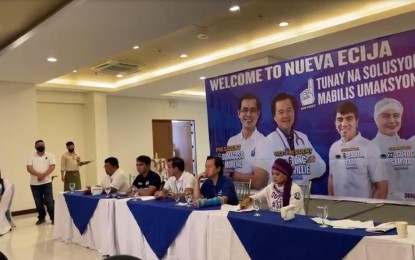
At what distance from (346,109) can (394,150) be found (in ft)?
2.25

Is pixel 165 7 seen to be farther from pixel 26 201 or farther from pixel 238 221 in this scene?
pixel 26 201

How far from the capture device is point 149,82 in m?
8.59

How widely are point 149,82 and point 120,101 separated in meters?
2.06

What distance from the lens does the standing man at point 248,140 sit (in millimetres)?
5164

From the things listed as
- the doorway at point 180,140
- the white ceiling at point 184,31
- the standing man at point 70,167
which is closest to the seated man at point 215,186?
the white ceiling at point 184,31

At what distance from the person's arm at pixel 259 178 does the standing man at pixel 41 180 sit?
11.3ft

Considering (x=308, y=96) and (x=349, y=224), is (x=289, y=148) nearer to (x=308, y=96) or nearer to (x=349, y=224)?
(x=308, y=96)

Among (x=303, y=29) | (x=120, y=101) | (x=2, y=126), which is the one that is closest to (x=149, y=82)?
(x=120, y=101)

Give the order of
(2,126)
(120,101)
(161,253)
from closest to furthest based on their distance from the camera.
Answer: (161,253), (2,126), (120,101)

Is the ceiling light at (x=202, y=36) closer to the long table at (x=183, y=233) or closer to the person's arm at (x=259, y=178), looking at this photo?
the person's arm at (x=259, y=178)

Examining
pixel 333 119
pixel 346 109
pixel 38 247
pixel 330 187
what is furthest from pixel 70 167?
pixel 346 109

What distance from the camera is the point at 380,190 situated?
3.98 metres

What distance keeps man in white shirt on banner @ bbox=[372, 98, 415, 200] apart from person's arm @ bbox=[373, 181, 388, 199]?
4cm

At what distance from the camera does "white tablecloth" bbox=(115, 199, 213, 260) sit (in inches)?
118
